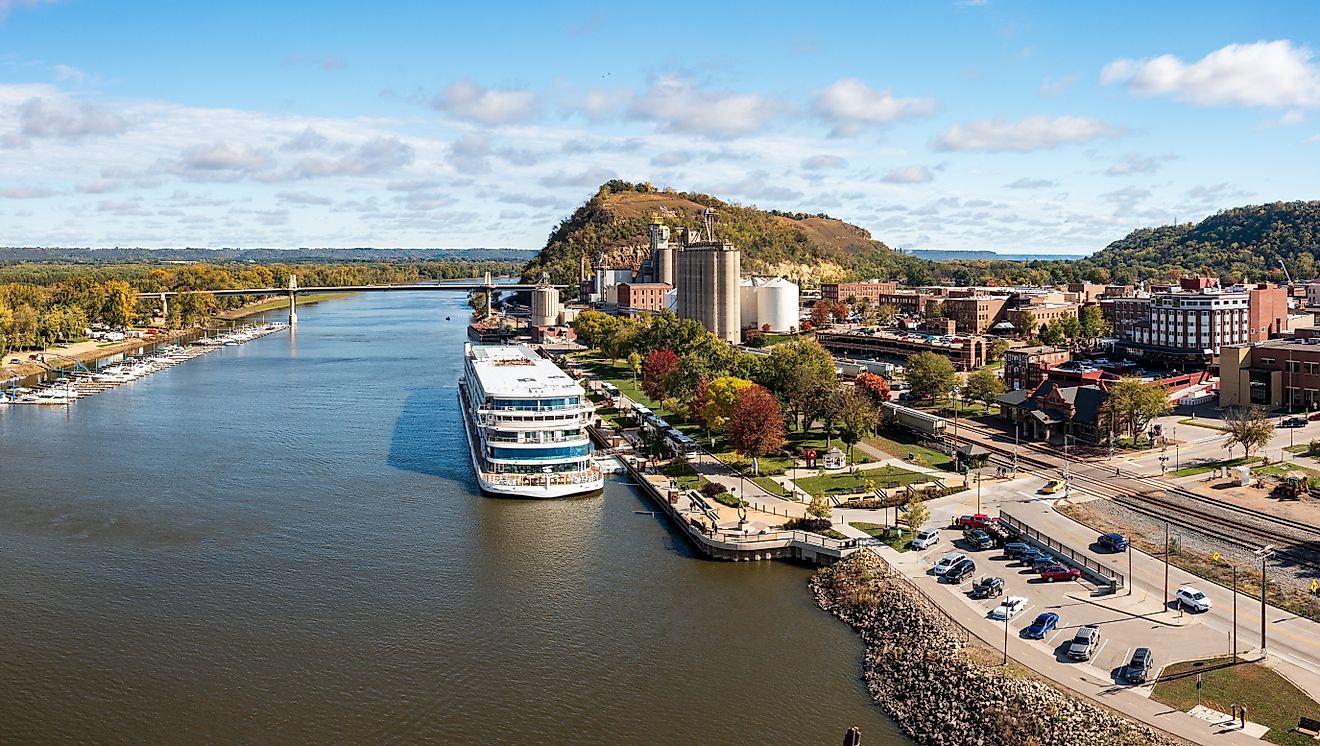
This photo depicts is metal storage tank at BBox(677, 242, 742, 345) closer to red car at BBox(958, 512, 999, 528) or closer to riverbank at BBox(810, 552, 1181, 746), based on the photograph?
red car at BBox(958, 512, 999, 528)

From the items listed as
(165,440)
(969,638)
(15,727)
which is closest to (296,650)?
(15,727)

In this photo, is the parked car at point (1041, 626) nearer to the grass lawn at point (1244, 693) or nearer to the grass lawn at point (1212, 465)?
the grass lawn at point (1244, 693)

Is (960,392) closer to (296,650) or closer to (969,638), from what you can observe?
(969,638)

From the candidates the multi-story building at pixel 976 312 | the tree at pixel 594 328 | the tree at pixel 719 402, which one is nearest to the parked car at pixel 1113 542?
the tree at pixel 719 402

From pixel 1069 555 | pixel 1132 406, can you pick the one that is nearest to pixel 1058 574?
pixel 1069 555

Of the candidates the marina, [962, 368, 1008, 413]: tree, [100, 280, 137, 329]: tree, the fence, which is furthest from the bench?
[100, 280, 137, 329]: tree

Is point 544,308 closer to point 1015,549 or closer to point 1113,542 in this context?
point 1015,549
